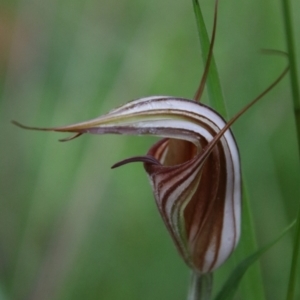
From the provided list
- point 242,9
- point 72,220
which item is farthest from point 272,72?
point 72,220

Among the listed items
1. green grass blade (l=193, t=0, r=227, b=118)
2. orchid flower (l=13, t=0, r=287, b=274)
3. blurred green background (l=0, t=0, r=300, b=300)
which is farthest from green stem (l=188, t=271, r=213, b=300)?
blurred green background (l=0, t=0, r=300, b=300)

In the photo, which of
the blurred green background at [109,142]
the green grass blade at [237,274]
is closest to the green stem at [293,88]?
the green grass blade at [237,274]

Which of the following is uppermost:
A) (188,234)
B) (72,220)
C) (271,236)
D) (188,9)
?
(188,9)

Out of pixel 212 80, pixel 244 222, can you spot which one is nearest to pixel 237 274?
pixel 244 222

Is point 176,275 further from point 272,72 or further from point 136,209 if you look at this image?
point 272,72

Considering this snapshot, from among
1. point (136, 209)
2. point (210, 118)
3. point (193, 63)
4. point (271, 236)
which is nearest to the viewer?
point (210, 118)

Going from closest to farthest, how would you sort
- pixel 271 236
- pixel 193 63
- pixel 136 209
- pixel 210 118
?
pixel 210 118, pixel 271 236, pixel 136 209, pixel 193 63
